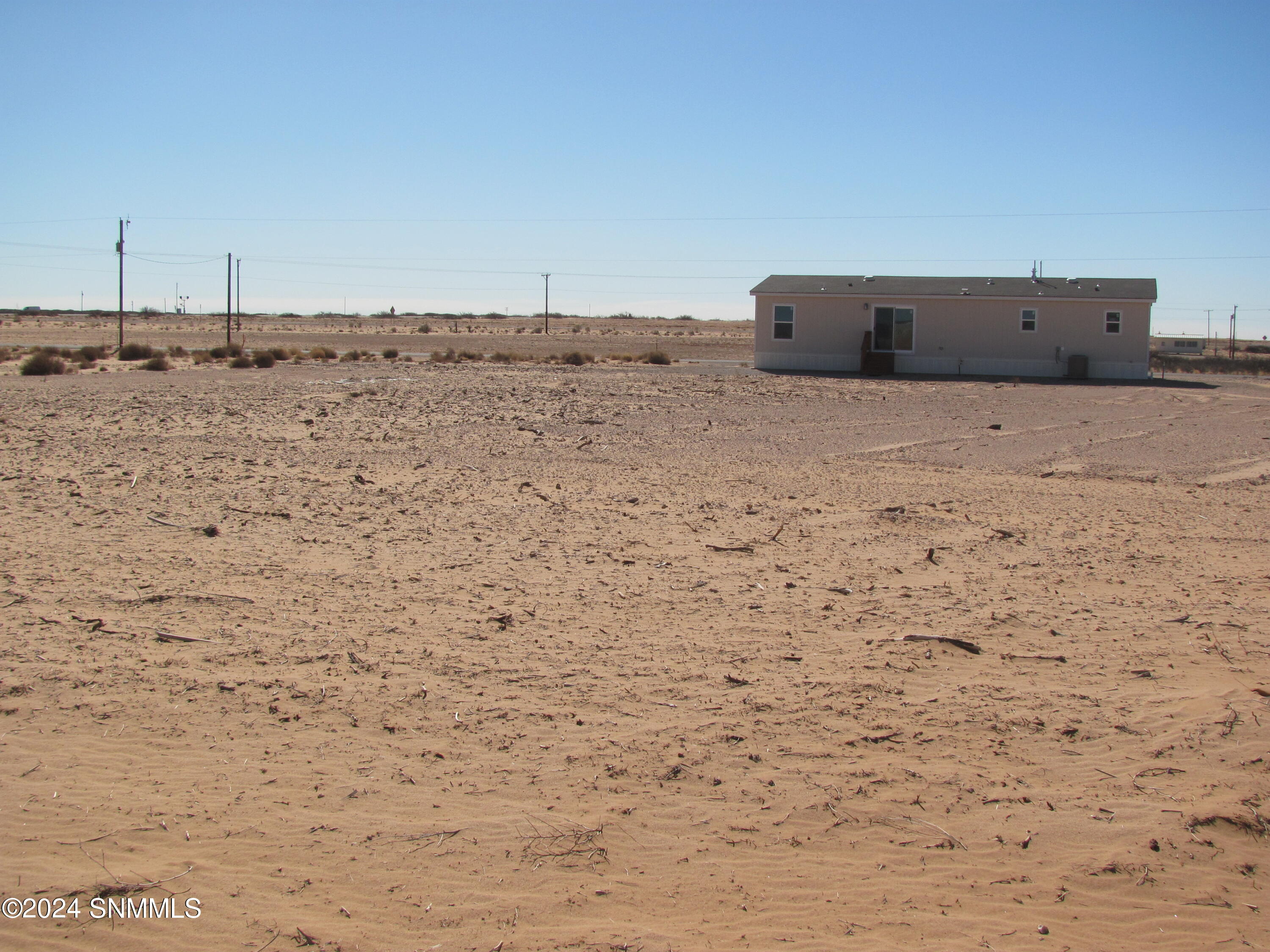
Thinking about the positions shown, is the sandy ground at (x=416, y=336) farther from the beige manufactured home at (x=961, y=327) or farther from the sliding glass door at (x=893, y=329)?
the sliding glass door at (x=893, y=329)

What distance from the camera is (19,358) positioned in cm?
3491

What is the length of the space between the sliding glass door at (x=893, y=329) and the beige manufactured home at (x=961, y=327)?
0.03m

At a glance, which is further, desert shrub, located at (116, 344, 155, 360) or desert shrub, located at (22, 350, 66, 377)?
desert shrub, located at (116, 344, 155, 360)

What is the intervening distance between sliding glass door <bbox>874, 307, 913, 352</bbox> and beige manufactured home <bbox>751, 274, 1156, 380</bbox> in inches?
1.2

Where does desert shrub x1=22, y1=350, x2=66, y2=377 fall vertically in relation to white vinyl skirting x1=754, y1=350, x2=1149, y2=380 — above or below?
below

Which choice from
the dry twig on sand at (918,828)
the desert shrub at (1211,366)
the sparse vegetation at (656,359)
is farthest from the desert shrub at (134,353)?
the desert shrub at (1211,366)

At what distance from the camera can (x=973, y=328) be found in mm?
35062

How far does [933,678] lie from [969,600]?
1758 mm

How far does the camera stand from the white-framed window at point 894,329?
117 ft

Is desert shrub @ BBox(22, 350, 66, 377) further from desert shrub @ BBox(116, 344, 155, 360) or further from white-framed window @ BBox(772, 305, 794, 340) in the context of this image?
white-framed window @ BBox(772, 305, 794, 340)

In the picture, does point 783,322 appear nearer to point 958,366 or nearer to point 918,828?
point 958,366

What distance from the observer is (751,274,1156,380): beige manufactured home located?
34031mm

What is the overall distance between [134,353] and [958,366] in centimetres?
2956

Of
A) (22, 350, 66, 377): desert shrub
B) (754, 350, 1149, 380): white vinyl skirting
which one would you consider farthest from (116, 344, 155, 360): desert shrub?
(754, 350, 1149, 380): white vinyl skirting
